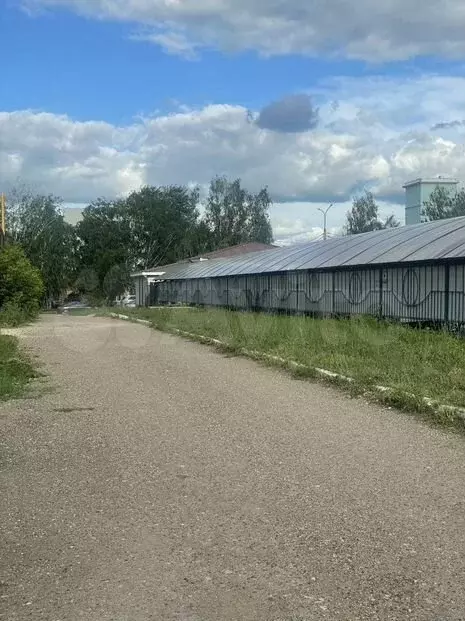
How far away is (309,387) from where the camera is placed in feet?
35.8

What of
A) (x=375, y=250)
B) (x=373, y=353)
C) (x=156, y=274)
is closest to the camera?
(x=373, y=353)

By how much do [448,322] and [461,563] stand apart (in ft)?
46.4

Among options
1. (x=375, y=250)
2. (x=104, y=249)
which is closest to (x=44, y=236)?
(x=104, y=249)

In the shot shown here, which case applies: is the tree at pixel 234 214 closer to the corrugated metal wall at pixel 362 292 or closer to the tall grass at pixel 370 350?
the corrugated metal wall at pixel 362 292

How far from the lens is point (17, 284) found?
3547cm

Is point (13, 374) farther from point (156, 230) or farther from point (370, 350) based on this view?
point (156, 230)

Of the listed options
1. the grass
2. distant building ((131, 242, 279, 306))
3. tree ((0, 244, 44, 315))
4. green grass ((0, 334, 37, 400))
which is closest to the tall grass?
the grass

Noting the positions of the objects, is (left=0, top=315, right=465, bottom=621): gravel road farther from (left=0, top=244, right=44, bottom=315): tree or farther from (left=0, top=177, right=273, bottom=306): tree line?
(left=0, top=177, right=273, bottom=306): tree line

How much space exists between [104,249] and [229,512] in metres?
71.9

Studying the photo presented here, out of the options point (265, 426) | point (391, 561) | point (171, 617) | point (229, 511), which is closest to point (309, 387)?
point (265, 426)

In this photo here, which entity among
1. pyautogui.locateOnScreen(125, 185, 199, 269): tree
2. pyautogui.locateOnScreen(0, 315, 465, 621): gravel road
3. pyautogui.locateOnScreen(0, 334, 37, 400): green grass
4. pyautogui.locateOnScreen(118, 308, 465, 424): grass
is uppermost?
pyautogui.locateOnScreen(125, 185, 199, 269): tree

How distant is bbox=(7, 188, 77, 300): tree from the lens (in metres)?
66.8

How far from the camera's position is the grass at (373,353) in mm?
9195

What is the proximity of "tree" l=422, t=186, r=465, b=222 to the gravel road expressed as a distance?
2042 inches
